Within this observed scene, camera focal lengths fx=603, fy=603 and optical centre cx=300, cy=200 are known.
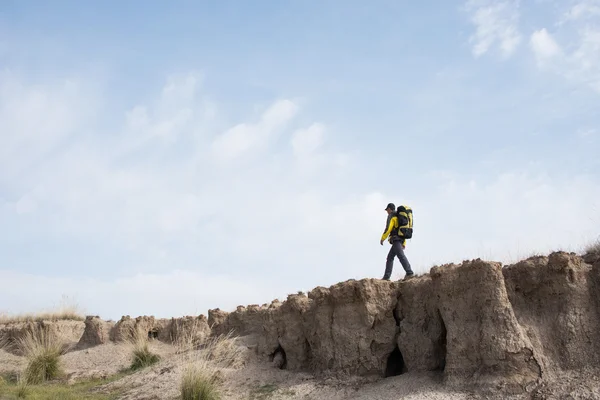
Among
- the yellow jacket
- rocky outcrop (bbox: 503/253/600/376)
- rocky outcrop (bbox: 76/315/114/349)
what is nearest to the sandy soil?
rocky outcrop (bbox: 503/253/600/376)

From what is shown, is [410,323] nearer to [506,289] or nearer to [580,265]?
[506,289]

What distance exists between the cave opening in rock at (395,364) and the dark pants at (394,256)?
1.88 metres

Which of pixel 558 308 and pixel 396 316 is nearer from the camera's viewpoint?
pixel 558 308

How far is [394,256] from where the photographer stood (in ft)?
40.7

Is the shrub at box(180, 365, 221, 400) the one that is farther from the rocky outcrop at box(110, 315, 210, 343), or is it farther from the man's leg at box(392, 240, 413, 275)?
the rocky outcrop at box(110, 315, 210, 343)

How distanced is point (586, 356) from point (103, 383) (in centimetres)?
1066

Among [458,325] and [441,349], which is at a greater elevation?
[458,325]

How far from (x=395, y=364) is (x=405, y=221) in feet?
10.4

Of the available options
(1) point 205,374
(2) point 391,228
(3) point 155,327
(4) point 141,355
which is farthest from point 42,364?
(2) point 391,228

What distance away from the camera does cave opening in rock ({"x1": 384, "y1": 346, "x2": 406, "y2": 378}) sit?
34.4 feet

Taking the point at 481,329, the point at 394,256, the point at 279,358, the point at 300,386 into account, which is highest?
the point at 394,256

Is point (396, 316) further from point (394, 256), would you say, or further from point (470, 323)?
point (394, 256)

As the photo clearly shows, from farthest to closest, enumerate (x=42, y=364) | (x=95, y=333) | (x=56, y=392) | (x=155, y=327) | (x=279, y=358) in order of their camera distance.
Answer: (x=95, y=333) → (x=155, y=327) → (x=42, y=364) → (x=56, y=392) → (x=279, y=358)

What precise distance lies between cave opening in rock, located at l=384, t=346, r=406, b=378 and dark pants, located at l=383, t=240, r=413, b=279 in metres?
1.88
